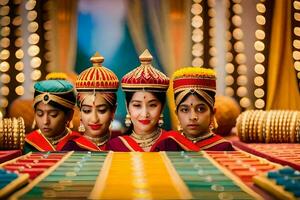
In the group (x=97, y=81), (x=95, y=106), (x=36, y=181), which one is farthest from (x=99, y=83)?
(x=36, y=181)

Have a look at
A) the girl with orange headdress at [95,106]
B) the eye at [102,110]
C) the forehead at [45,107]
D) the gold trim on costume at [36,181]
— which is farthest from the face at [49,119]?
the gold trim on costume at [36,181]

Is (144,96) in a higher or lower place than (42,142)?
higher

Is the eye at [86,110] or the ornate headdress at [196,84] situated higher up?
the ornate headdress at [196,84]

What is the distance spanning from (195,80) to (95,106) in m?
0.58

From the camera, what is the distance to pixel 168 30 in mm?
5543

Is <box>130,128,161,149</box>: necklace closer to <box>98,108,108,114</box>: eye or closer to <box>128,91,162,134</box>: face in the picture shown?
<box>128,91,162,134</box>: face

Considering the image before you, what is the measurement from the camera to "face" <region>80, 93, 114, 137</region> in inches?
124

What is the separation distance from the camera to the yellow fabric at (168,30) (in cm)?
552

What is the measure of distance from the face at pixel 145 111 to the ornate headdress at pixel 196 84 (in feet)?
0.42

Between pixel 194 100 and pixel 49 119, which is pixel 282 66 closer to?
pixel 194 100

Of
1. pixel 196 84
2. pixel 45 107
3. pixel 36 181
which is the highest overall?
pixel 196 84

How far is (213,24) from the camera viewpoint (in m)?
5.53

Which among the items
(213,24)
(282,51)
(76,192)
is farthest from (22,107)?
(76,192)

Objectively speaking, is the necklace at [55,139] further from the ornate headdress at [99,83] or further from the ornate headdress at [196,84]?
the ornate headdress at [196,84]
